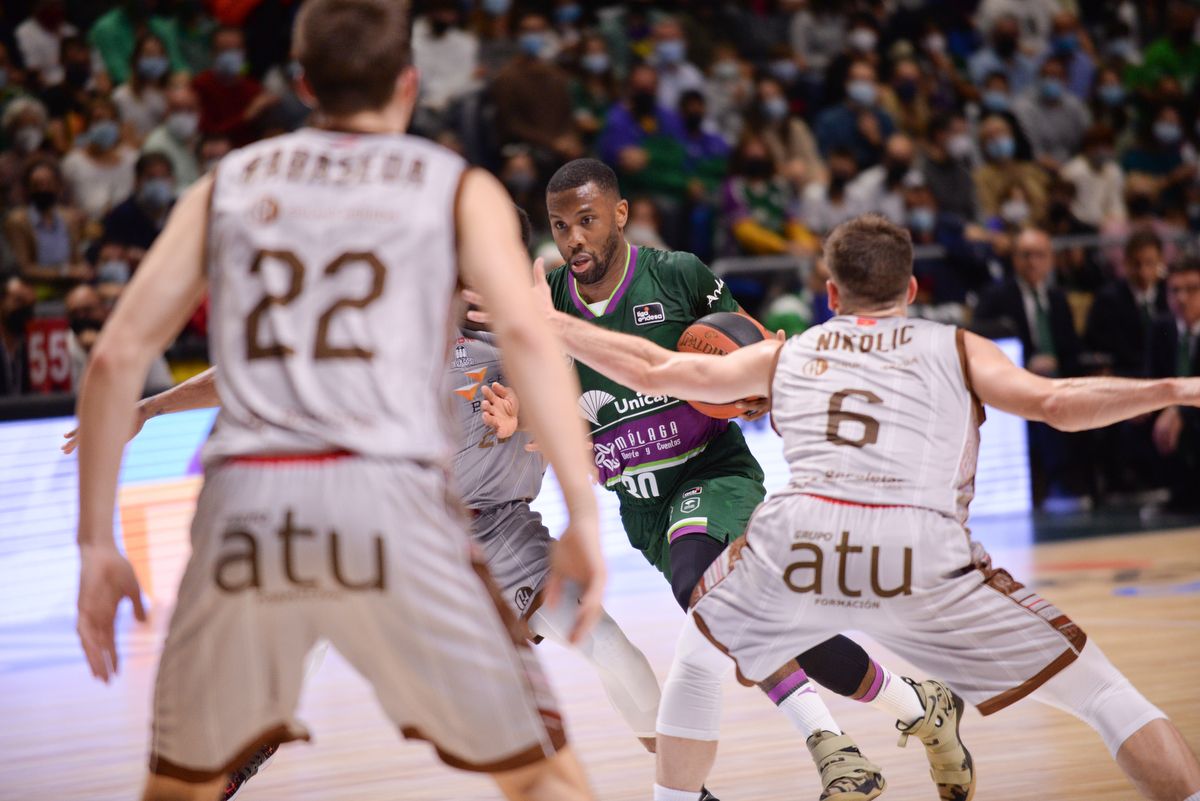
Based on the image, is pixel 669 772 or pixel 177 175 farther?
pixel 177 175

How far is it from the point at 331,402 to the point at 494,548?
2587mm

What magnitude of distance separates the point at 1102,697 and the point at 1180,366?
8.22 m

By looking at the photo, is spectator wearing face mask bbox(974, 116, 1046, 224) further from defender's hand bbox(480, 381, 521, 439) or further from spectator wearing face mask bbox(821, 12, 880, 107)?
defender's hand bbox(480, 381, 521, 439)

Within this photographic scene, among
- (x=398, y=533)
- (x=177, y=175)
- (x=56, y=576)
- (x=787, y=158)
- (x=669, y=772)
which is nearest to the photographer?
(x=398, y=533)

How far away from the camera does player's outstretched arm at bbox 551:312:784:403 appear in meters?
3.95

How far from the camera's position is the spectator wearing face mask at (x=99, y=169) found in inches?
452

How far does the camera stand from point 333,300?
8.59 ft

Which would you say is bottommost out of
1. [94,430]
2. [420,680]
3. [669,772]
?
[669,772]

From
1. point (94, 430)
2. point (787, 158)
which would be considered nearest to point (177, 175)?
point (787, 158)

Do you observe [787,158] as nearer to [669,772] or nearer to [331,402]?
[669,772]

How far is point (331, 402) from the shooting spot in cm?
262

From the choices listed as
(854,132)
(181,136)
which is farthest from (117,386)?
(854,132)

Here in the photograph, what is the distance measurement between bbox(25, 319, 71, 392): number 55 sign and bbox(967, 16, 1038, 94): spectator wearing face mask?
35.0 ft

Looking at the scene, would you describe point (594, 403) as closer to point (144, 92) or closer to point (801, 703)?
point (801, 703)
